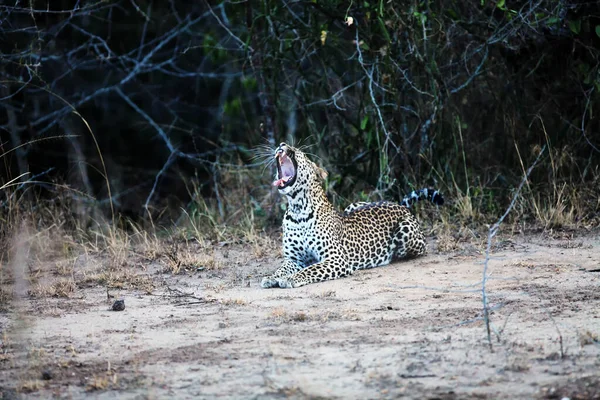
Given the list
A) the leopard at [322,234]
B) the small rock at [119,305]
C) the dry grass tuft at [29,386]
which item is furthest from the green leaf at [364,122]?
the dry grass tuft at [29,386]

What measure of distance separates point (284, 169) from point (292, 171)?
7 cm

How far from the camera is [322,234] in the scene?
8.09m

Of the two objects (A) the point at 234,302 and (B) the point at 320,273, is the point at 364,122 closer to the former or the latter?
(B) the point at 320,273

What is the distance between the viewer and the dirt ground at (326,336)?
4.89 meters

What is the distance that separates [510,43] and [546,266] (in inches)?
127

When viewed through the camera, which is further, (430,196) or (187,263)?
(430,196)

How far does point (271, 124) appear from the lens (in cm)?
1074

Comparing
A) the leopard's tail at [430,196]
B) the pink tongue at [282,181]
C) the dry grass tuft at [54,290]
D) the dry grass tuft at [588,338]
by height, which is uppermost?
the pink tongue at [282,181]

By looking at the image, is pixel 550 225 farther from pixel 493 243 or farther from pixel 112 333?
pixel 112 333

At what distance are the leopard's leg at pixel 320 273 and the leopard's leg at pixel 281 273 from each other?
59mm

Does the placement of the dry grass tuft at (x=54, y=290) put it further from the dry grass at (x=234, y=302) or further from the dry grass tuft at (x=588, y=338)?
the dry grass tuft at (x=588, y=338)

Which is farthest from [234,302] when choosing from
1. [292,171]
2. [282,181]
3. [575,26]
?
[575,26]

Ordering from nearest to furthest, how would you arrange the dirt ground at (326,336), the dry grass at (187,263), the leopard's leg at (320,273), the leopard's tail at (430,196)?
the dirt ground at (326,336) → the leopard's leg at (320,273) → the dry grass at (187,263) → the leopard's tail at (430,196)

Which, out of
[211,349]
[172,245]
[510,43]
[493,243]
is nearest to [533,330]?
[211,349]
